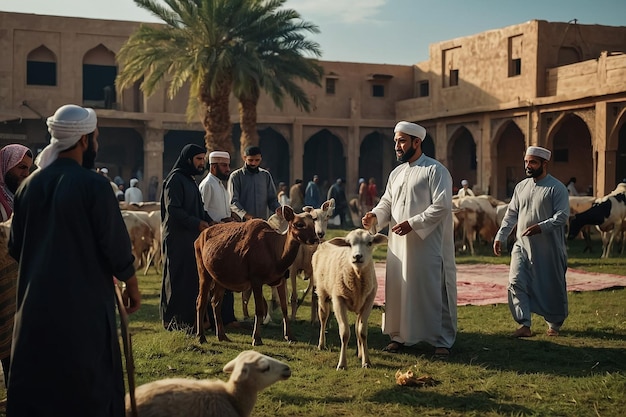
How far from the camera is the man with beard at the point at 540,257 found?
7.58 m

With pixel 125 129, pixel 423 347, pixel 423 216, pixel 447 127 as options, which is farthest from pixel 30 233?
pixel 125 129

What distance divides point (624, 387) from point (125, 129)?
94.3ft

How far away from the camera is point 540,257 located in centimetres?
766

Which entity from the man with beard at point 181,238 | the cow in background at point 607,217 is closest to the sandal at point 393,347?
the man with beard at point 181,238

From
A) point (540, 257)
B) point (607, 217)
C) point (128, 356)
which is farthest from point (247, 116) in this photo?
point (128, 356)

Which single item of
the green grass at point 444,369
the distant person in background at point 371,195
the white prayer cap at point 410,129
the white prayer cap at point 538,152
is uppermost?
the white prayer cap at point 410,129

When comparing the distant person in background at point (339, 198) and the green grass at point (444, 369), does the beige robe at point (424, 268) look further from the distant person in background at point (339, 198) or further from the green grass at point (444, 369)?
the distant person in background at point (339, 198)

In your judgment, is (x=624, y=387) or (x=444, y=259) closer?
(x=624, y=387)

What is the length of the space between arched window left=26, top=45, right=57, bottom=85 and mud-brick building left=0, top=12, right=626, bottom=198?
0.04 metres

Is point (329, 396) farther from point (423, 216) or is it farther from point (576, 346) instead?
point (576, 346)

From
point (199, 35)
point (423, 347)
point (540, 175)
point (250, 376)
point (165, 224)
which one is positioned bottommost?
point (423, 347)

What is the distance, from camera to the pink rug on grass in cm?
1043

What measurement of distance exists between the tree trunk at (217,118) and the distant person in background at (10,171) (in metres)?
17.4

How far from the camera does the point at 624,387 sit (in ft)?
17.7
